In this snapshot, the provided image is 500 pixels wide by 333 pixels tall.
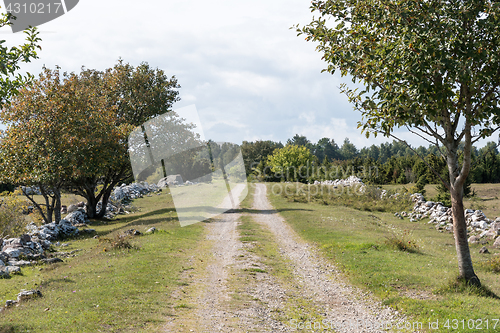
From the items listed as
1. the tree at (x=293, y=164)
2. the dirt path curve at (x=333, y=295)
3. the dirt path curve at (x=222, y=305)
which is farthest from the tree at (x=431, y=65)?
the tree at (x=293, y=164)

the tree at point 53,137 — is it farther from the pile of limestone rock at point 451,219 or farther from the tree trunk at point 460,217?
the pile of limestone rock at point 451,219

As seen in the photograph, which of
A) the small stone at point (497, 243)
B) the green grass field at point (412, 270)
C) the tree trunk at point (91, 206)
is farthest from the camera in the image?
the tree trunk at point (91, 206)

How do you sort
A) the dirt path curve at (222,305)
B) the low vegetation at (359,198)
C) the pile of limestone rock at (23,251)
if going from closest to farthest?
the dirt path curve at (222,305) → the pile of limestone rock at (23,251) → the low vegetation at (359,198)

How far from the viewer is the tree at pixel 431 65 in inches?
334

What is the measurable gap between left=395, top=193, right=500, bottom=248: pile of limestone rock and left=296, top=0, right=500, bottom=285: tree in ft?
42.7

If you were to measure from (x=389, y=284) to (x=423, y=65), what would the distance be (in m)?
7.22

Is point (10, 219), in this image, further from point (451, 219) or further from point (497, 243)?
point (451, 219)

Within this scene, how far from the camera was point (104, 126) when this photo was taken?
100 ft

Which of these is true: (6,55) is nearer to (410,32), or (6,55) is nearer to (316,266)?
(410,32)

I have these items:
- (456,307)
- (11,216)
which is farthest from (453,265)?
(11,216)

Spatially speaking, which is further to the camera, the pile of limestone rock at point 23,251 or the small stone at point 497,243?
the small stone at point 497,243

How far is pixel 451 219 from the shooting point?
83.9ft

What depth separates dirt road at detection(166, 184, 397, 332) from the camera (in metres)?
8.57

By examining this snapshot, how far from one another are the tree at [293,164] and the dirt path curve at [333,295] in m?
62.7
